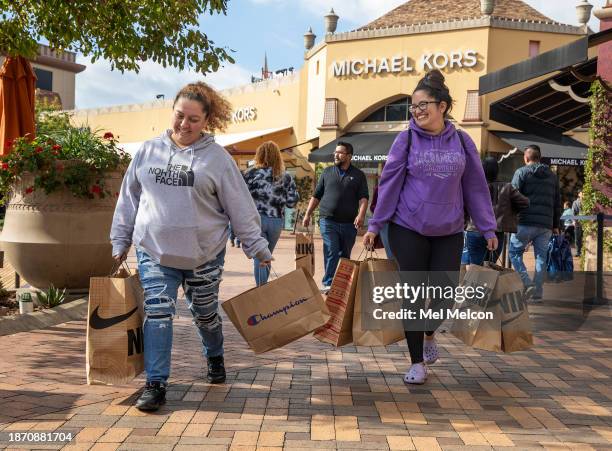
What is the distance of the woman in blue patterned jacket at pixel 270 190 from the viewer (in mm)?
7238

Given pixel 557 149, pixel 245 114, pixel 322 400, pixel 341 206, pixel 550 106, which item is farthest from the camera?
pixel 245 114

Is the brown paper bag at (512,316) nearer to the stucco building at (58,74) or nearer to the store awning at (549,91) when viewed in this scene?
the store awning at (549,91)

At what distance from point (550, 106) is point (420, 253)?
546 centimetres

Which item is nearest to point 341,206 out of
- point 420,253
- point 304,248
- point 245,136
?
point 304,248

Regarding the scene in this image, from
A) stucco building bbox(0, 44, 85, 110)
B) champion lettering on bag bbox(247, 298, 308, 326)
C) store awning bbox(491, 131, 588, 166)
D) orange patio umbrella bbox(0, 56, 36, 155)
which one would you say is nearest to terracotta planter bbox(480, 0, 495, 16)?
store awning bbox(491, 131, 588, 166)

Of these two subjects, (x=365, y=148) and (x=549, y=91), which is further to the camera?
(x=365, y=148)

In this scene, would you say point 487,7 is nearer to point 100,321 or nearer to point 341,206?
point 341,206

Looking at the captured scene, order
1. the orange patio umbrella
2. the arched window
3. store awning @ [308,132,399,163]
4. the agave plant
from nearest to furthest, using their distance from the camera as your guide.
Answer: the agave plant < the orange patio umbrella < store awning @ [308,132,399,163] < the arched window

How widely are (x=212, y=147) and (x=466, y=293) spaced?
1.79 meters

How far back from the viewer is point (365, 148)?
75.7 ft

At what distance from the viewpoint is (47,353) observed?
5.11 metres

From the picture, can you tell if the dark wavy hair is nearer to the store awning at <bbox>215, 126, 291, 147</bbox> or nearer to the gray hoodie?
the gray hoodie

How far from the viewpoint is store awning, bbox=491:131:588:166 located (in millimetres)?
20906

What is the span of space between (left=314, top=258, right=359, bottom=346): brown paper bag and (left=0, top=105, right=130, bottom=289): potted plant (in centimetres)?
342
